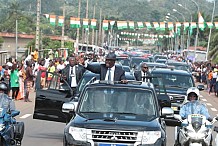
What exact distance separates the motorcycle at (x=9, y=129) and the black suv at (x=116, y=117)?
108cm

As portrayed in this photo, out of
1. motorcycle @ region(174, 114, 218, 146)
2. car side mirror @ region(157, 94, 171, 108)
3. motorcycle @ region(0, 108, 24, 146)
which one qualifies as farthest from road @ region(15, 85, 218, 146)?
motorcycle @ region(174, 114, 218, 146)

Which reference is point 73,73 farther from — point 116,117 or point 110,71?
point 116,117

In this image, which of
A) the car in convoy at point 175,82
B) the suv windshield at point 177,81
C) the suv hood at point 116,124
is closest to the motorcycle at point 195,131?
the suv hood at point 116,124

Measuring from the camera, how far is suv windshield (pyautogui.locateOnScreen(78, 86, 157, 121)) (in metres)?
10.5

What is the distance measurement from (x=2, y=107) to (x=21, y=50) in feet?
251

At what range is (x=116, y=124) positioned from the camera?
32.2 ft

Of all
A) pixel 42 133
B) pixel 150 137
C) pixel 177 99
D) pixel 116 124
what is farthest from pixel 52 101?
pixel 177 99

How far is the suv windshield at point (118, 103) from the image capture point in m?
10.5

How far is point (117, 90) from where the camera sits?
36.0 feet

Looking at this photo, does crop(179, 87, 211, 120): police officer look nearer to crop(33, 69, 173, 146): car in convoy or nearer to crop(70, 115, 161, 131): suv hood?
crop(33, 69, 173, 146): car in convoy

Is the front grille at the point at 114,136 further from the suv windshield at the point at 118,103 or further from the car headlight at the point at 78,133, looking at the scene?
the suv windshield at the point at 118,103

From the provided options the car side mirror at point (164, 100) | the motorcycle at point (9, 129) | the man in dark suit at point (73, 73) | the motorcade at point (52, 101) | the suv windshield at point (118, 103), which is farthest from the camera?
the car side mirror at point (164, 100)

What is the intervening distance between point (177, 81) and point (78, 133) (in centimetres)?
1191

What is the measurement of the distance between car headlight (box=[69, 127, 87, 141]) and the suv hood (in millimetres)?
67
